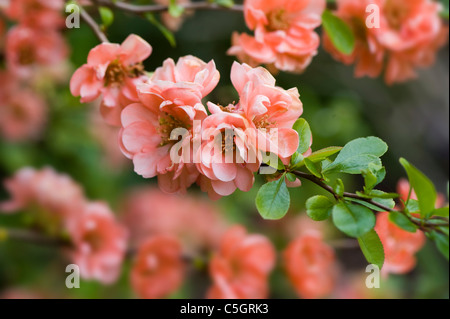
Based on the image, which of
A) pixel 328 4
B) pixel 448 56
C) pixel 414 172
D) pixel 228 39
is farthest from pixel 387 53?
pixel 448 56

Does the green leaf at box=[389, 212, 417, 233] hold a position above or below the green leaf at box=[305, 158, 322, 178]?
below

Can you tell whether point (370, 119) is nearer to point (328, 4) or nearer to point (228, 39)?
point (228, 39)

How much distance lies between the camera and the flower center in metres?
0.53

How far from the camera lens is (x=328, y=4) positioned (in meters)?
0.67

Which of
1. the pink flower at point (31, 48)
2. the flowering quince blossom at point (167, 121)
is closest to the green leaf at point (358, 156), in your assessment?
the flowering quince blossom at point (167, 121)

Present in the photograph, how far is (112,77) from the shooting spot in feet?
1.54

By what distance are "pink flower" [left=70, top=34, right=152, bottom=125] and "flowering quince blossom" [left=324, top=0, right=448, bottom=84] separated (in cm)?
29

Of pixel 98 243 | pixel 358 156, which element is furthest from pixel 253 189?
pixel 358 156

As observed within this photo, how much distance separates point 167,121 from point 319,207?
14 centimetres

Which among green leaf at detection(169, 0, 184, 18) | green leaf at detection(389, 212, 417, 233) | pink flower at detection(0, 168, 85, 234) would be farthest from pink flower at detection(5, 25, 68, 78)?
green leaf at detection(389, 212, 417, 233)

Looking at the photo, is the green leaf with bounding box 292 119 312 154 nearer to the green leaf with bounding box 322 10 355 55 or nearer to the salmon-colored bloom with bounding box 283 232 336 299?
the green leaf with bounding box 322 10 355 55

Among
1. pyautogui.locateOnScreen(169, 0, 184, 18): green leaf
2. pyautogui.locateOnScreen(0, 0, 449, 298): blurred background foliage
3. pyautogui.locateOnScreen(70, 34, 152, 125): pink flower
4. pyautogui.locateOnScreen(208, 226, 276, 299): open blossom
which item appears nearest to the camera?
pyautogui.locateOnScreen(70, 34, 152, 125): pink flower

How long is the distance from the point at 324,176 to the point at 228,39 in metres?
0.81
